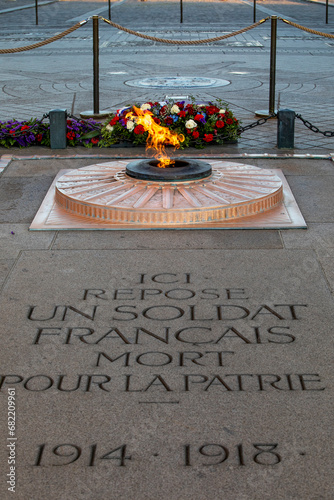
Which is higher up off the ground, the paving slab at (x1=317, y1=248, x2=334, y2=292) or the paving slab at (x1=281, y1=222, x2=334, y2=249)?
the paving slab at (x1=281, y1=222, x2=334, y2=249)

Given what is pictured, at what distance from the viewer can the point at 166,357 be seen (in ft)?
11.3

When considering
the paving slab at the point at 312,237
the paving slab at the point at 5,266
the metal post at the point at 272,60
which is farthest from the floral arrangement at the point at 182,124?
the paving slab at the point at 5,266

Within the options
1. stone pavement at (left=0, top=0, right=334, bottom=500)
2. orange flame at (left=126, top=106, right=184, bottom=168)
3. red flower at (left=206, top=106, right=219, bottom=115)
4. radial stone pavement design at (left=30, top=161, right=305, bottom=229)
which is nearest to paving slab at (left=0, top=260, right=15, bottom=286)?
stone pavement at (left=0, top=0, right=334, bottom=500)

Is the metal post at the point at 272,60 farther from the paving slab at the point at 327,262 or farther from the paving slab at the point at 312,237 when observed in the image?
the paving slab at the point at 327,262

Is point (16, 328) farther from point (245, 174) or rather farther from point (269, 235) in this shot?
point (245, 174)

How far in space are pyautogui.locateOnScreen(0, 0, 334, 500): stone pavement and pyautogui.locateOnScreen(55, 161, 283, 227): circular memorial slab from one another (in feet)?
0.61

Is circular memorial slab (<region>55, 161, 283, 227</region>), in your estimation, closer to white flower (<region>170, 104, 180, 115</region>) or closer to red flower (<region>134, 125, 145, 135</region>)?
red flower (<region>134, 125, 145, 135</region>)

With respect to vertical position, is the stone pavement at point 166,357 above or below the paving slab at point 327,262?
below

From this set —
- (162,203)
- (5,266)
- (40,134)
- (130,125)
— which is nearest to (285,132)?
(130,125)

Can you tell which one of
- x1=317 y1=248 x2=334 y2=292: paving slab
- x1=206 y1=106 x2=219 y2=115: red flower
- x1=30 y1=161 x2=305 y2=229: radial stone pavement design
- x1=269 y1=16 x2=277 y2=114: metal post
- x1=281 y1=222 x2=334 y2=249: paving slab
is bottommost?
x1=317 y1=248 x2=334 y2=292: paving slab

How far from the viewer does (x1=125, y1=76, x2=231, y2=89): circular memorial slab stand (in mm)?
11625

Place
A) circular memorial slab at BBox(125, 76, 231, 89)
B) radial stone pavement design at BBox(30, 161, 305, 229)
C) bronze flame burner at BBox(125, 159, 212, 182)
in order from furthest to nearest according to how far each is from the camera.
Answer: circular memorial slab at BBox(125, 76, 231, 89)
bronze flame burner at BBox(125, 159, 212, 182)
radial stone pavement design at BBox(30, 161, 305, 229)

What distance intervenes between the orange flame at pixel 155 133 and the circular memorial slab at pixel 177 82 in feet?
13.2

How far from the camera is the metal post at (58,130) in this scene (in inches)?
303
